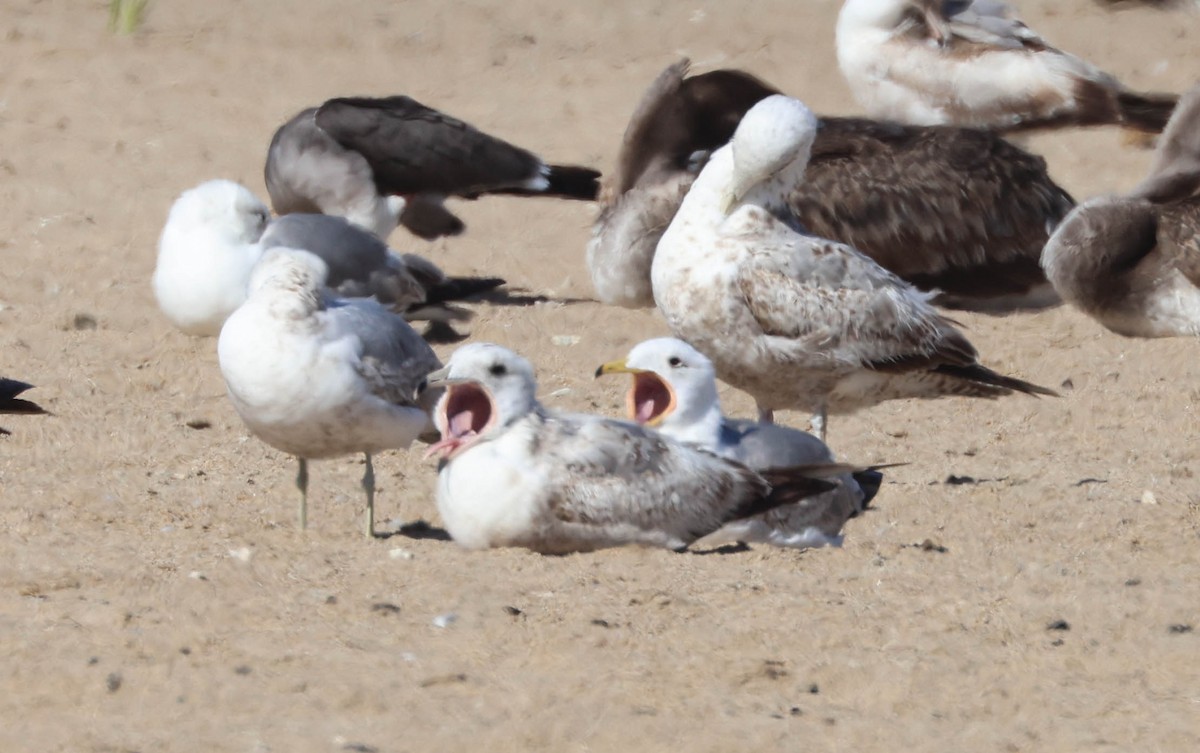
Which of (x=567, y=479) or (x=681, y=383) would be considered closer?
(x=567, y=479)

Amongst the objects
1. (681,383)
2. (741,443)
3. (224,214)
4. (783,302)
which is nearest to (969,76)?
(224,214)

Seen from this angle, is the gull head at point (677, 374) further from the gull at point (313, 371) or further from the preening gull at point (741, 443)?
the gull at point (313, 371)

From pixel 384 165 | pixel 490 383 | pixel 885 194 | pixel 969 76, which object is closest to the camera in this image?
pixel 490 383

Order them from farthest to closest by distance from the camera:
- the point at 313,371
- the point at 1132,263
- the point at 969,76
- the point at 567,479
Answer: the point at 969,76 → the point at 1132,263 → the point at 313,371 → the point at 567,479

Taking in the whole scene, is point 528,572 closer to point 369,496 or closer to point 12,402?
point 369,496

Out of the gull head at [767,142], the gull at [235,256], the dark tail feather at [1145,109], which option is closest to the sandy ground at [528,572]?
the gull at [235,256]

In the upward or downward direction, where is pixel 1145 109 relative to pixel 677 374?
downward

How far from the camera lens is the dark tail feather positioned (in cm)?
1119

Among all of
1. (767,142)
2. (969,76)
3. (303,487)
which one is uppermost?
(767,142)

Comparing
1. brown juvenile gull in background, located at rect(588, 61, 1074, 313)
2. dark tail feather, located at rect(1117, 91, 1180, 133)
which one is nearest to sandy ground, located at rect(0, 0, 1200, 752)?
brown juvenile gull in background, located at rect(588, 61, 1074, 313)

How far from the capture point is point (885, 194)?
31.5 feet

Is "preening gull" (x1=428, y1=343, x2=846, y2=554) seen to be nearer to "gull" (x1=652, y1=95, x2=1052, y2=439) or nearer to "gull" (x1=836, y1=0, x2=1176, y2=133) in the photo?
"gull" (x1=652, y1=95, x2=1052, y2=439)

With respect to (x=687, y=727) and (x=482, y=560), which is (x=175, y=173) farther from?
(x=687, y=727)

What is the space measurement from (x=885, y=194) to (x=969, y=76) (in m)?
1.97
